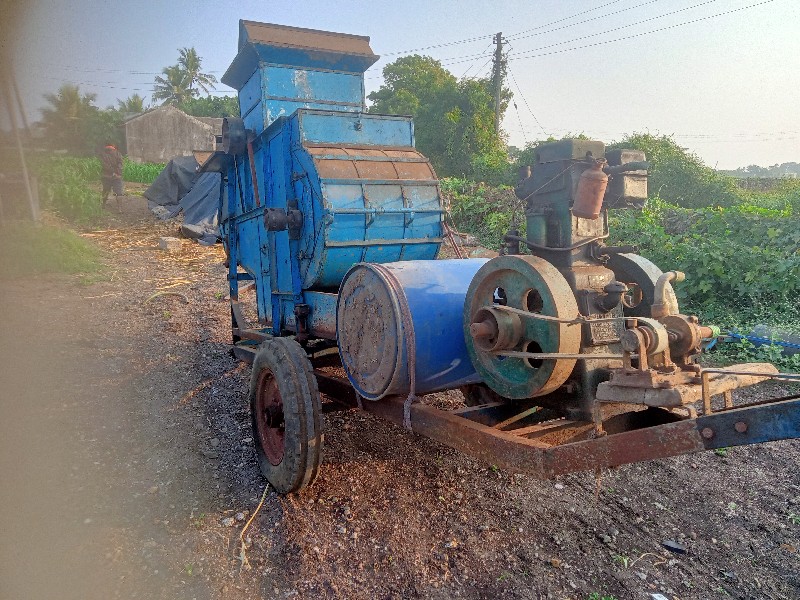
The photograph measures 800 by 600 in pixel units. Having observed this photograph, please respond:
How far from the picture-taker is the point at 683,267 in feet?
27.9

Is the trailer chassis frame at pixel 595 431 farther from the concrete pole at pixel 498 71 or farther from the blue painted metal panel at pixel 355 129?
the concrete pole at pixel 498 71

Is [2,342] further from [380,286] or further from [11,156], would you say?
[380,286]

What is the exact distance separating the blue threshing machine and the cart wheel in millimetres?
13

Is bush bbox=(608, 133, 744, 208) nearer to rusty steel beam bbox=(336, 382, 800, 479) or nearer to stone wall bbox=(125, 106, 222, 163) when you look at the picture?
rusty steel beam bbox=(336, 382, 800, 479)


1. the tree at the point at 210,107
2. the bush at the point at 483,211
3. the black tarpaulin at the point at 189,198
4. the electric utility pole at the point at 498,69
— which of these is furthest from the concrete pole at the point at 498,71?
the tree at the point at 210,107

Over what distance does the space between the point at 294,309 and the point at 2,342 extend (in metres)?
3.09

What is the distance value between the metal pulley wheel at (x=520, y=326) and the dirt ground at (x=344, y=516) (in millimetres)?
1159

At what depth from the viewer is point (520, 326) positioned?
2.74m

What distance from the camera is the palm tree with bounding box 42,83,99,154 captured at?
97cm

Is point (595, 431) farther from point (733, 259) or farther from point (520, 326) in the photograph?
point (733, 259)

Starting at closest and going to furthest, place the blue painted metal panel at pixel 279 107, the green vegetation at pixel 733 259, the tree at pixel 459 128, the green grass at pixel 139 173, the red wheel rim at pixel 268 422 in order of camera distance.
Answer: the red wheel rim at pixel 268 422 < the blue painted metal panel at pixel 279 107 < the green vegetation at pixel 733 259 < the green grass at pixel 139 173 < the tree at pixel 459 128

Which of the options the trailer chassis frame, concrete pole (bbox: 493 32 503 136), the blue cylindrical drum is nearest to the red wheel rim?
the trailer chassis frame

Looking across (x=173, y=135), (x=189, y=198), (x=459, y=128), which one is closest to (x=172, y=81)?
(x=189, y=198)

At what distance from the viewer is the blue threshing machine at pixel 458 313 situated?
241 cm
